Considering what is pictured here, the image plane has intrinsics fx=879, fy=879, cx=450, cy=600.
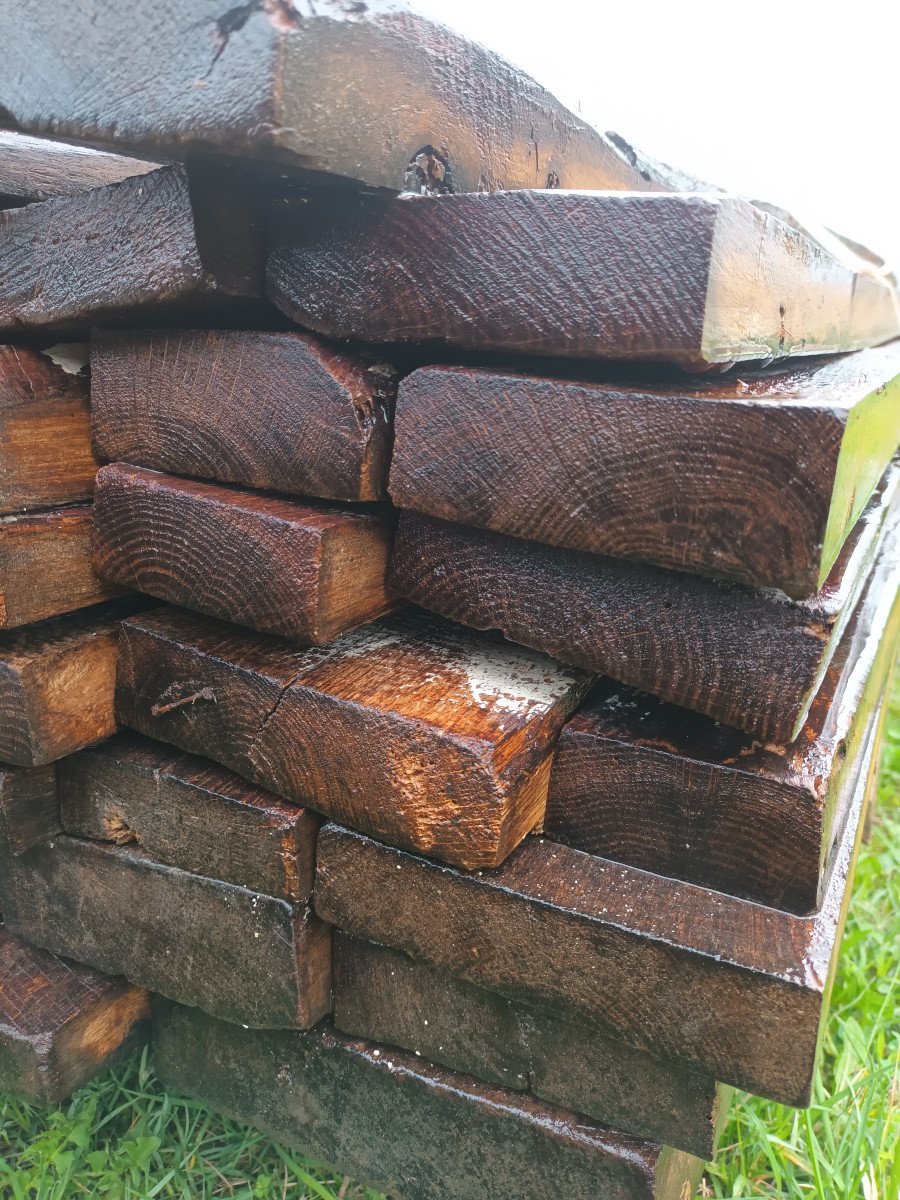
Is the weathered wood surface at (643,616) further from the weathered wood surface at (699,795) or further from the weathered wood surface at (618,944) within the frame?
the weathered wood surface at (618,944)

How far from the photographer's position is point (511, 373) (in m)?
1.30

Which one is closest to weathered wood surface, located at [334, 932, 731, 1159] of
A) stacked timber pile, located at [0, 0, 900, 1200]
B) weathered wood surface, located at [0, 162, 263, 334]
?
stacked timber pile, located at [0, 0, 900, 1200]

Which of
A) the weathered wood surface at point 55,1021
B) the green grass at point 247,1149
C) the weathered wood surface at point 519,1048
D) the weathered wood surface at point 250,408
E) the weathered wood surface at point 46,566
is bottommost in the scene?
the green grass at point 247,1149

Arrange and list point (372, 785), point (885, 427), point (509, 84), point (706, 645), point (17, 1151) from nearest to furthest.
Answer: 1. point (706, 645)
2. point (372, 785)
3. point (509, 84)
4. point (885, 427)
5. point (17, 1151)

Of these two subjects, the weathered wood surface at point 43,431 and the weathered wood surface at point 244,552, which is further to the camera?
the weathered wood surface at point 43,431

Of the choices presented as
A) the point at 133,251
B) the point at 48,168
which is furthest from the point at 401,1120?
the point at 48,168

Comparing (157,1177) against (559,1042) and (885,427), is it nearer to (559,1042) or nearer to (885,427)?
(559,1042)

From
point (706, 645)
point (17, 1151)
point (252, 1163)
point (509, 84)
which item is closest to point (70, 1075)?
point (17, 1151)

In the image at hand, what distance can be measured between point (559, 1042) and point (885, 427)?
1333mm

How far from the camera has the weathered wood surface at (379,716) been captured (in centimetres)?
131

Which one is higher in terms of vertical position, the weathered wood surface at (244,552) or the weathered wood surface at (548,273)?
the weathered wood surface at (548,273)

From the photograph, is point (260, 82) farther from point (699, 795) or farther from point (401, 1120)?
point (401, 1120)

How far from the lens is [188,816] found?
1.63 m

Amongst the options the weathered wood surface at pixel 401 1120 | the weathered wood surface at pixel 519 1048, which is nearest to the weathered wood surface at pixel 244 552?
the weathered wood surface at pixel 519 1048
